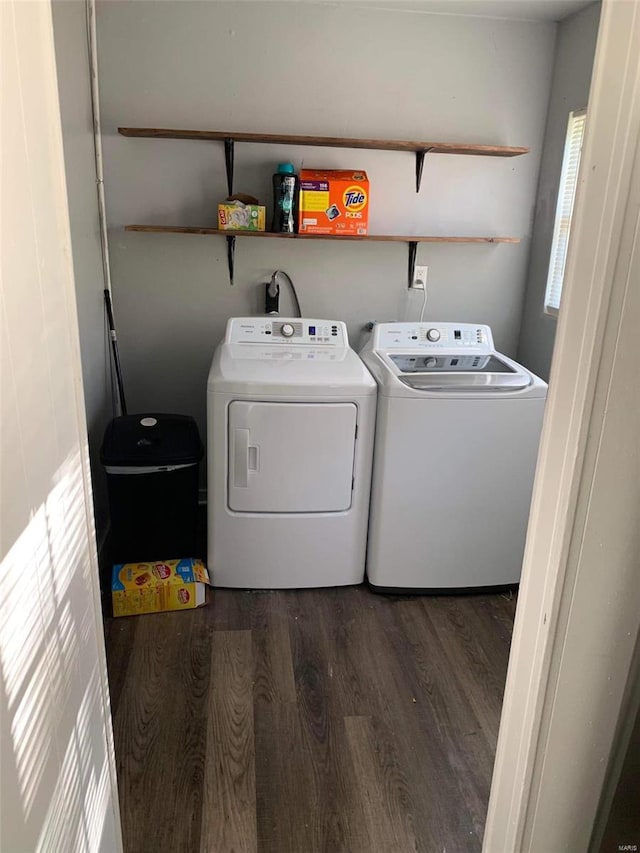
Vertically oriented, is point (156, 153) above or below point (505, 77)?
below

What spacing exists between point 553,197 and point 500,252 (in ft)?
1.05

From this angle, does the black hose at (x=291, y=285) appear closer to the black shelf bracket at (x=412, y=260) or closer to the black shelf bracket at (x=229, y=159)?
the black shelf bracket at (x=229, y=159)

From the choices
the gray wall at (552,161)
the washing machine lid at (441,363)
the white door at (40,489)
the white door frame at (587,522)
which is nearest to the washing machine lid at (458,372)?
the washing machine lid at (441,363)

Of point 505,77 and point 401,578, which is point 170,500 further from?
Result: point 505,77

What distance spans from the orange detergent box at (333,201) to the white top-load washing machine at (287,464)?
0.52 m

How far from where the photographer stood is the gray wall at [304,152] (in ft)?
8.72

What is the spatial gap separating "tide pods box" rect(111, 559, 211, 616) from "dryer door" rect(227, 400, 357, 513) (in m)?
0.31

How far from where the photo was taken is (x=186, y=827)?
1617 millimetres

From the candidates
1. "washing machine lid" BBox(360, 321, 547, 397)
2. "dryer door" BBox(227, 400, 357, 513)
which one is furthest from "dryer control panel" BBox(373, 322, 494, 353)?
"dryer door" BBox(227, 400, 357, 513)

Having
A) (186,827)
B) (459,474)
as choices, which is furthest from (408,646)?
(186,827)

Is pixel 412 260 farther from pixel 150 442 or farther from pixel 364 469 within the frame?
pixel 150 442

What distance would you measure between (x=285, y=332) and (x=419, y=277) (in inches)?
28.7

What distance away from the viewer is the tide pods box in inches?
94.0

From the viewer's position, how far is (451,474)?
8.02ft
